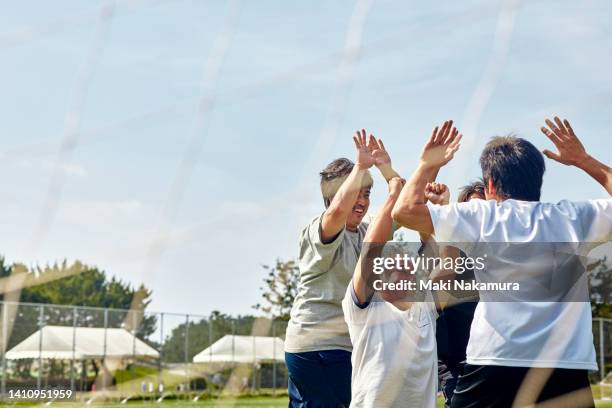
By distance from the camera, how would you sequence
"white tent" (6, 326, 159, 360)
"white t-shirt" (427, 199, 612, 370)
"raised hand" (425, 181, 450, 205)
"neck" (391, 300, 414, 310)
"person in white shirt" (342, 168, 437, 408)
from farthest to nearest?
1. "white tent" (6, 326, 159, 360)
2. "raised hand" (425, 181, 450, 205)
3. "neck" (391, 300, 414, 310)
4. "person in white shirt" (342, 168, 437, 408)
5. "white t-shirt" (427, 199, 612, 370)

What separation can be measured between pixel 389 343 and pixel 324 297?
62 cm

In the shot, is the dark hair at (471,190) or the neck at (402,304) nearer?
the neck at (402,304)

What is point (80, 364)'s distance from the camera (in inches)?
976

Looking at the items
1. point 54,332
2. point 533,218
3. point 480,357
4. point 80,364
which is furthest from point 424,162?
point 80,364

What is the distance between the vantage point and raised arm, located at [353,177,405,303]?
3.12m

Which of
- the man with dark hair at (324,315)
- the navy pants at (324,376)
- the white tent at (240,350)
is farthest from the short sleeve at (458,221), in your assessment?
the white tent at (240,350)

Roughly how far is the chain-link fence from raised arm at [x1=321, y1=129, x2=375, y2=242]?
16874 mm

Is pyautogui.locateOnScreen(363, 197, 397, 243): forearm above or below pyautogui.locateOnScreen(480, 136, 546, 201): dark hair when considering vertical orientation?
below

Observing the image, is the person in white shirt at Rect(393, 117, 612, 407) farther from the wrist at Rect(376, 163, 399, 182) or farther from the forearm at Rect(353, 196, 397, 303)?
the wrist at Rect(376, 163, 399, 182)

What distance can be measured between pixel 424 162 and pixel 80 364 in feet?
76.6

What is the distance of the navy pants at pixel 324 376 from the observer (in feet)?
12.8

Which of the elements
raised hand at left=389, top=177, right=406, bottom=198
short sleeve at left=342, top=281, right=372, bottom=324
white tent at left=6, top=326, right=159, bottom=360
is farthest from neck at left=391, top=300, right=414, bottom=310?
white tent at left=6, top=326, right=159, bottom=360

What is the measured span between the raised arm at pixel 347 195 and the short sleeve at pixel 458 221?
80cm

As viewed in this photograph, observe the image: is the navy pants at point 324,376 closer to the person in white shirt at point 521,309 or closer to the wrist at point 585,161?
the person in white shirt at point 521,309
